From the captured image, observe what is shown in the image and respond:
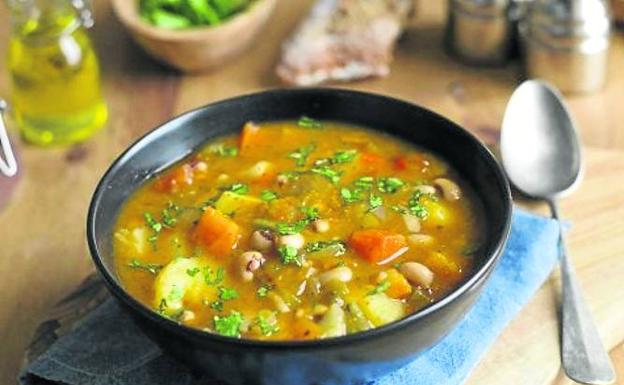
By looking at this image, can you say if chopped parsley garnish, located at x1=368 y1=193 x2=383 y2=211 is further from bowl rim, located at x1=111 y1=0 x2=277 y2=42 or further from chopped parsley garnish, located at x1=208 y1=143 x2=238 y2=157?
bowl rim, located at x1=111 y1=0 x2=277 y2=42

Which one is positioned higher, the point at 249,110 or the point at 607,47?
the point at 249,110

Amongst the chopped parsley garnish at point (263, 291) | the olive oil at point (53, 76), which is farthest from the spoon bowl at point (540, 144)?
the olive oil at point (53, 76)

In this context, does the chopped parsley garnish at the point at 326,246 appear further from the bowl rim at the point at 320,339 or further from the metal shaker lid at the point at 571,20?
the metal shaker lid at the point at 571,20

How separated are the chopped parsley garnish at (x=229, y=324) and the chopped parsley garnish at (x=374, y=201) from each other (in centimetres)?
36

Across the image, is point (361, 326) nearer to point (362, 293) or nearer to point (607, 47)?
point (362, 293)

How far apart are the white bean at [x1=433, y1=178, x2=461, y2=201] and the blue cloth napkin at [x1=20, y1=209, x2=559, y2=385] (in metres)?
0.20

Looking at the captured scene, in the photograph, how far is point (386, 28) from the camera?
9.67ft

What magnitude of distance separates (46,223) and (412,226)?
100 cm

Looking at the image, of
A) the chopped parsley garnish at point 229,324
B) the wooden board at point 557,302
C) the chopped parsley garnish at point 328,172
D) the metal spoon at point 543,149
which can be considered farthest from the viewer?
the metal spoon at point 543,149

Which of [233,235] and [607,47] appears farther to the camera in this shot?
[607,47]

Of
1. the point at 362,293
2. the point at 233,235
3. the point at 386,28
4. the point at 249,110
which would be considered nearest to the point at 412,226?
the point at 362,293

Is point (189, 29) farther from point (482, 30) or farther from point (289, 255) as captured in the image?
point (289, 255)

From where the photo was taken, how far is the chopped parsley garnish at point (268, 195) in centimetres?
195

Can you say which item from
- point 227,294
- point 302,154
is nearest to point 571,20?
point 302,154
